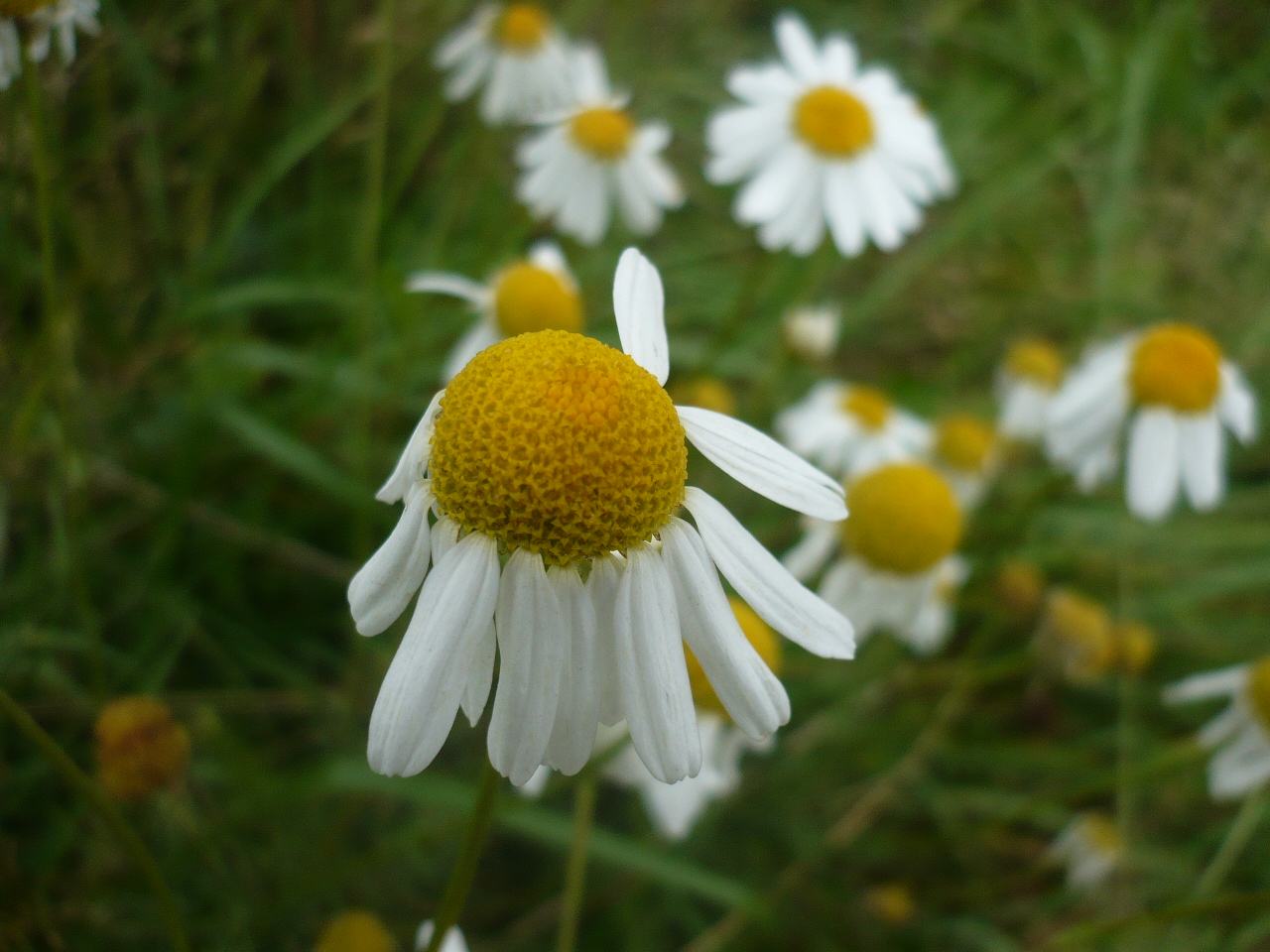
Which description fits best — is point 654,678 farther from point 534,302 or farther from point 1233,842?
point 1233,842

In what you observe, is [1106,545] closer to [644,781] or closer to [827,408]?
[827,408]

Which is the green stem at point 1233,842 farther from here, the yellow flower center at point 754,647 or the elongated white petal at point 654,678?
the elongated white petal at point 654,678

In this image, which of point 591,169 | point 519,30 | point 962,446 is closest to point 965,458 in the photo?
point 962,446

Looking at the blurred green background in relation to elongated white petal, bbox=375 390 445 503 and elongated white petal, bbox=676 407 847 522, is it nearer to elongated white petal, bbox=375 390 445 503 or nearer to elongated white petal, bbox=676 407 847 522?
elongated white petal, bbox=375 390 445 503

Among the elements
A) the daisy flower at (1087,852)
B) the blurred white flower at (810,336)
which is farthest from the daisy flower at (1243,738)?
the blurred white flower at (810,336)

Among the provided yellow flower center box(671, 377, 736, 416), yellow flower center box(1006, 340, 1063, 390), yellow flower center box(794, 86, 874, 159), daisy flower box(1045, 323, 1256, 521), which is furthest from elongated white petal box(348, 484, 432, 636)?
yellow flower center box(1006, 340, 1063, 390)

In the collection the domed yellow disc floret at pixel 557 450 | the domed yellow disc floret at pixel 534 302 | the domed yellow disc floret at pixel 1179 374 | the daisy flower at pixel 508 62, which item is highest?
the daisy flower at pixel 508 62
